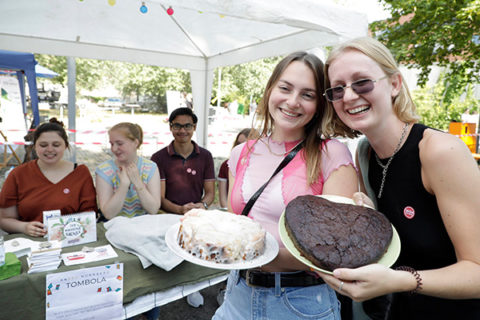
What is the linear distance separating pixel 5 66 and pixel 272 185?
29.7ft

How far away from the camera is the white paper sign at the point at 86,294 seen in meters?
1.97

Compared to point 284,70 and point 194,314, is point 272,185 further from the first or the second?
point 194,314

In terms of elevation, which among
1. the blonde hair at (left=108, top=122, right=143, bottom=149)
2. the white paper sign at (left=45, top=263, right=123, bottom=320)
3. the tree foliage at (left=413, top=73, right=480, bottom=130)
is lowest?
the white paper sign at (left=45, top=263, right=123, bottom=320)

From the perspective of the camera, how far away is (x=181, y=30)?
17.5ft

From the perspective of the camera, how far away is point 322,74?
1448mm

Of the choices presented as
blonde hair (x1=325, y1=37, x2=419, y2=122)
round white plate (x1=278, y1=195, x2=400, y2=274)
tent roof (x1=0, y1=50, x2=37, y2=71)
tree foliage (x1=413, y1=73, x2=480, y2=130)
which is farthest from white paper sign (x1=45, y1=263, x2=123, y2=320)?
tree foliage (x1=413, y1=73, x2=480, y2=130)

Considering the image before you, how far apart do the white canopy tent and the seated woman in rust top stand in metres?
1.84

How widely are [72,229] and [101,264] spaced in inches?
17.7

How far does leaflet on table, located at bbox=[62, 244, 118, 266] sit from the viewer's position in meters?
2.08

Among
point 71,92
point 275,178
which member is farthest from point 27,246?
point 71,92

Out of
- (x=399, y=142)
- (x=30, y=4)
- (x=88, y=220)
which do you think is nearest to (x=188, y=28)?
(x=30, y=4)

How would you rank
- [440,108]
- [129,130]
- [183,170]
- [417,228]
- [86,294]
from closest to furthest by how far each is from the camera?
[417,228], [86,294], [129,130], [183,170], [440,108]

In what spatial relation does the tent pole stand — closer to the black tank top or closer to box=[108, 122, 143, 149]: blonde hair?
box=[108, 122, 143, 149]: blonde hair

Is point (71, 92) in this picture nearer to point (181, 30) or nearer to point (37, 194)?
point (181, 30)
